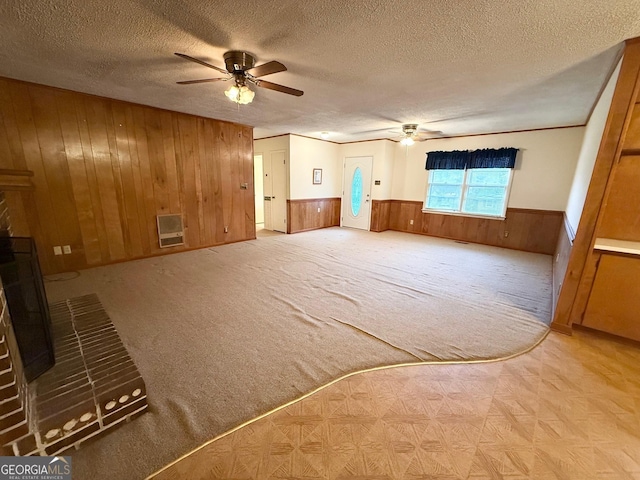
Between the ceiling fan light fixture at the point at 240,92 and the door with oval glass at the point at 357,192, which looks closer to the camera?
the ceiling fan light fixture at the point at 240,92

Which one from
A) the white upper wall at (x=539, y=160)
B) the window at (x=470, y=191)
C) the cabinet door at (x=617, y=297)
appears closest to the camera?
the cabinet door at (x=617, y=297)

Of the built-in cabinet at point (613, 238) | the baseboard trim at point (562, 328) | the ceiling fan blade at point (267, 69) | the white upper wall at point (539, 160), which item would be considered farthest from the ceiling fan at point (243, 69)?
the white upper wall at point (539, 160)

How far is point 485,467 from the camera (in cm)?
123

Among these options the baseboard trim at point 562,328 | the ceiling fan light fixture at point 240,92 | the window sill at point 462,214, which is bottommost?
the baseboard trim at point 562,328

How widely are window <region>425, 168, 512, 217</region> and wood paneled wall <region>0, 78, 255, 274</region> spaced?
4452 millimetres

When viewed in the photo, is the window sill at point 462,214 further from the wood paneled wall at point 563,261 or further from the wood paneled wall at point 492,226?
the wood paneled wall at point 563,261

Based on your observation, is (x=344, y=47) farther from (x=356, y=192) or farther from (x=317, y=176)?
(x=356, y=192)

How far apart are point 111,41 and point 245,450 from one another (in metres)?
2.94

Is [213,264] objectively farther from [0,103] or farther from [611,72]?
[611,72]

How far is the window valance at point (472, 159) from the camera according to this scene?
5.08 metres

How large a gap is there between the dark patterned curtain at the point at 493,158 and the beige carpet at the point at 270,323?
2.00 m

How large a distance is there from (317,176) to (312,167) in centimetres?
28

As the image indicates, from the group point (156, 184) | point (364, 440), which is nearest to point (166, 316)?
point (364, 440)

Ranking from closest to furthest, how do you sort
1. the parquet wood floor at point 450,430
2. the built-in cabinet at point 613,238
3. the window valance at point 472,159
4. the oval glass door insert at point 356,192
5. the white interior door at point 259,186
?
the parquet wood floor at point 450,430 < the built-in cabinet at point 613,238 < the window valance at point 472,159 < the oval glass door insert at point 356,192 < the white interior door at point 259,186
